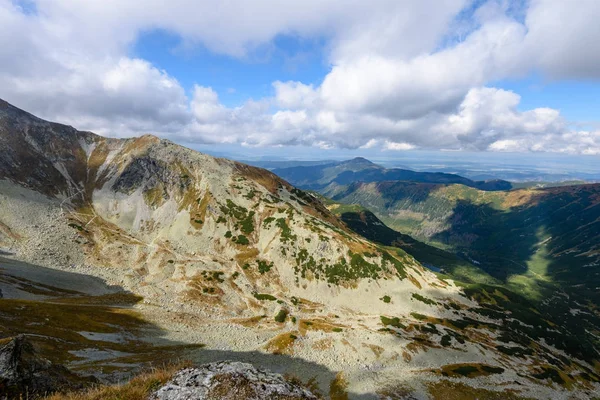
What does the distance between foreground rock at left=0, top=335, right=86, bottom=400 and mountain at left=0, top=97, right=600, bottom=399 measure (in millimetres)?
23289

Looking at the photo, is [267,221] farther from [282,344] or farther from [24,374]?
[24,374]

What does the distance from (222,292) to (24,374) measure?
99468mm

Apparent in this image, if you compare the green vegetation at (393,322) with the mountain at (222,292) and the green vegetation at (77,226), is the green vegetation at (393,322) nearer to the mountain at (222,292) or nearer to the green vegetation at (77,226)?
the mountain at (222,292)

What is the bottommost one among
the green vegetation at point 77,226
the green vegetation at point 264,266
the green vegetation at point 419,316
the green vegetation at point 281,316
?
the green vegetation at point 419,316

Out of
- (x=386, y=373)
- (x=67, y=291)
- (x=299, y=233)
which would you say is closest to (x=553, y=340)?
(x=386, y=373)

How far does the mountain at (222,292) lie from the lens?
223 ft

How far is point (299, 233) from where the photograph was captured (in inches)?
5699

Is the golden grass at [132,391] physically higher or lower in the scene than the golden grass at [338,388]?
higher

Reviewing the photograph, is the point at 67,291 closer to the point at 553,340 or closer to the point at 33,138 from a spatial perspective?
the point at 33,138

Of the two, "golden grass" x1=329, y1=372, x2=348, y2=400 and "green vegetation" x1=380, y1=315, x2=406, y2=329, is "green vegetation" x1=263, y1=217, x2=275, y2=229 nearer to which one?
"green vegetation" x1=380, y1=315, x2=406, y2=329

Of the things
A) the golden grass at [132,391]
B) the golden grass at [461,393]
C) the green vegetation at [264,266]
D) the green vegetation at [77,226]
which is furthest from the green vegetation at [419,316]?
the green vegetation at [77,226]

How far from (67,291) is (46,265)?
949 inches

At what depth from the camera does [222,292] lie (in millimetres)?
112375

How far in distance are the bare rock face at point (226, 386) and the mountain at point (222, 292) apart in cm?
3375
